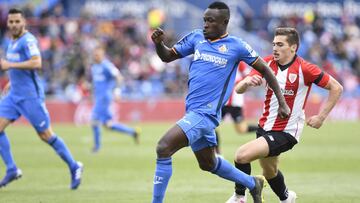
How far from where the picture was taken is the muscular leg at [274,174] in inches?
394

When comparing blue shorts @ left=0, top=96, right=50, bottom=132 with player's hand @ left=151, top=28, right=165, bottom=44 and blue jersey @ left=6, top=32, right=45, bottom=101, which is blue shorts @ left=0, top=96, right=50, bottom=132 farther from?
player's hand @ left=151, top=28, right=165, bottom=44

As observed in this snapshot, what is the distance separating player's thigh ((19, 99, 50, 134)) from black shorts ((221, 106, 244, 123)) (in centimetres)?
545

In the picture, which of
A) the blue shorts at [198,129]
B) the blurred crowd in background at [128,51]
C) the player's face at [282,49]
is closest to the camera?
the blue shorts at [198,129]

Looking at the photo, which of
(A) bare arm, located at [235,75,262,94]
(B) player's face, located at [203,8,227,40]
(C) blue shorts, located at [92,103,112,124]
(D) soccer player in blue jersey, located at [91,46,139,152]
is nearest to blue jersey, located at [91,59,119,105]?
(D) soccer player in blue jersey, located at [91,46,139,152]

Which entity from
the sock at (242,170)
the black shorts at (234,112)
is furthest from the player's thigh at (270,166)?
the black shorts at (234,112)

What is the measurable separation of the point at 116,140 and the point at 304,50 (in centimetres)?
1477

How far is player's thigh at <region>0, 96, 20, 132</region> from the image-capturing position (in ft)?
40.8

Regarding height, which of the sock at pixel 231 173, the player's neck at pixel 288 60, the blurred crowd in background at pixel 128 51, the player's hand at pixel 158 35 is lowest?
the blurred crowd in background at pixel 128 51

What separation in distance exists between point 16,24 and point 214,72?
4.47m

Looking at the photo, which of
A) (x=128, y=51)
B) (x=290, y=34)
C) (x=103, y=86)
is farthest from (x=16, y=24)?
(x=128, y=51)

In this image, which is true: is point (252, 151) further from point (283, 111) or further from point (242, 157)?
point (283, 111)

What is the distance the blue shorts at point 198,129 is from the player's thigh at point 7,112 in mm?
4278

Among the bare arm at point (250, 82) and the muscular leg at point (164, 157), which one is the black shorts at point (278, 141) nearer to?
the bare arm at point (250, 82)

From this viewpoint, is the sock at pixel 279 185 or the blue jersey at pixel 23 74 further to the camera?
the blue jersey at pixel 23 74
